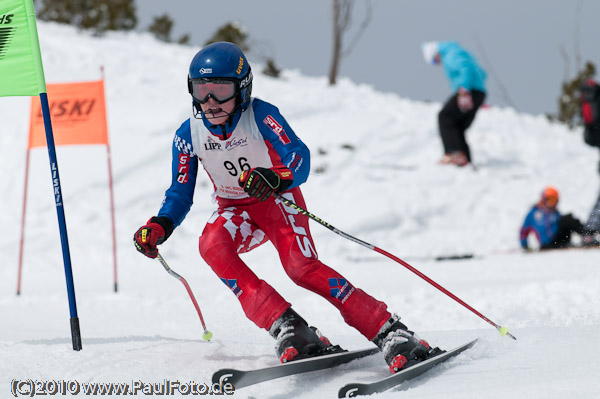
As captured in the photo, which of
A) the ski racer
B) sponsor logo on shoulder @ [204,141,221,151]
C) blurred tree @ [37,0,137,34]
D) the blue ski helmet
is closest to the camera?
the ski racer

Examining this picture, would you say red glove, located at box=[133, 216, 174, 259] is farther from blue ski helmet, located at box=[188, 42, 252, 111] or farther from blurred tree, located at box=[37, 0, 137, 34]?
blurred tree, located at box=[37, 0, 137, 34]

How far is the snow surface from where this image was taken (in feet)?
11.3

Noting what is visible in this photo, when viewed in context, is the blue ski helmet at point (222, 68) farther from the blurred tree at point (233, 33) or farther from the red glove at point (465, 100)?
the blurred tree at point (233, 33)

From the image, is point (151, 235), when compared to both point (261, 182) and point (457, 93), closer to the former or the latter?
point (261, 182)

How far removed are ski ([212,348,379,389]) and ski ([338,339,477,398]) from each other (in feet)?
1.21

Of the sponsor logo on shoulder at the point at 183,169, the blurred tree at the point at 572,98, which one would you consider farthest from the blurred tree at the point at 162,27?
the sponsor logo on shoulder at the point at 183,169

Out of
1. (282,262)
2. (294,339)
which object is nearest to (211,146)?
(282,262)

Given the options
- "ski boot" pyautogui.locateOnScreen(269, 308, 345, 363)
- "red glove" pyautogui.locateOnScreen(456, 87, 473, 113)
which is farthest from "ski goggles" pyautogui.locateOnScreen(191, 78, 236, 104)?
"red glove" pyautogui.locateOnScreen(456, 87, 473, 113)

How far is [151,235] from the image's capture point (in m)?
3.67

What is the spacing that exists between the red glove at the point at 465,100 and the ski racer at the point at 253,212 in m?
9.15

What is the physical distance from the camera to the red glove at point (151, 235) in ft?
12.0

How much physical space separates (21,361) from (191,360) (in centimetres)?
86

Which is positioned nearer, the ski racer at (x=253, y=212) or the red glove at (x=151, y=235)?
the ski racer at (x=253, y=212)

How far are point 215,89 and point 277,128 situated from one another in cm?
39
